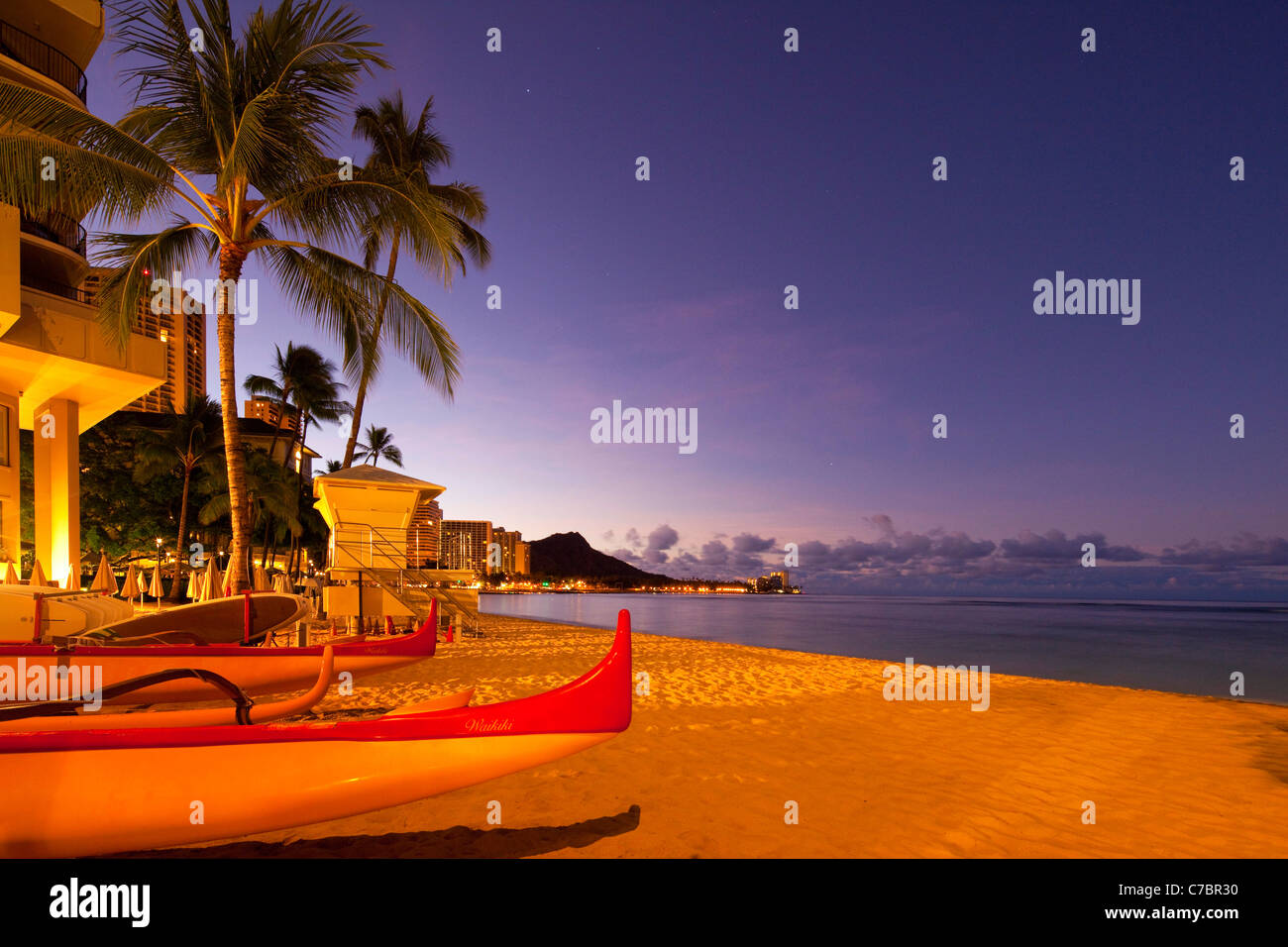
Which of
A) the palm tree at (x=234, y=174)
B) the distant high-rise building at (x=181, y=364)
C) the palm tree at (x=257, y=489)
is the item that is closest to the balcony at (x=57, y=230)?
the palm tree at (x=257, y=489)

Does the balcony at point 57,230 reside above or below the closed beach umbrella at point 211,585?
above

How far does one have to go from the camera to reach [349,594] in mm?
13039

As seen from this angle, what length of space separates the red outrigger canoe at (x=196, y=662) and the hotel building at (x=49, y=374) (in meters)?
6.39

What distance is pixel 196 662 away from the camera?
210 inches

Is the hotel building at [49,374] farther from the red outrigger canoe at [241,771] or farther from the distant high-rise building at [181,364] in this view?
the distant high-rise building at [181,364]

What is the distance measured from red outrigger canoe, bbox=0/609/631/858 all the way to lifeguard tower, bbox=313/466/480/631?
422 inches

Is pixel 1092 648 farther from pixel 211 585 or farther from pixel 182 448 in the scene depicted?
pixel 182 448

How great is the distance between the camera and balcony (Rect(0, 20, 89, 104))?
17156mm

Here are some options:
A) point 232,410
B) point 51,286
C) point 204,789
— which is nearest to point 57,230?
point 51,286

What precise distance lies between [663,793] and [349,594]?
11.0 meters

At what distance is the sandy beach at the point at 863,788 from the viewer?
325cm

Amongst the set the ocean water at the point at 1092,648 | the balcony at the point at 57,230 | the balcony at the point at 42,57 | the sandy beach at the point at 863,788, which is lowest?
the ocean water at the point at 1092,648

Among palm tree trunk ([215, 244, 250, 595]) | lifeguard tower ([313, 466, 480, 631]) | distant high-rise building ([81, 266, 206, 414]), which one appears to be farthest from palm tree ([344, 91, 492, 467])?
distant high-rise building ([81, 266, 206, 414])

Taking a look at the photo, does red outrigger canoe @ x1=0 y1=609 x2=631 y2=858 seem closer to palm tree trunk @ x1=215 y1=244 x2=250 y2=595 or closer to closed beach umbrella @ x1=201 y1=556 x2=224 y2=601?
palm tree trunk @ x1=215 y1=244 x2=250 y2=595
